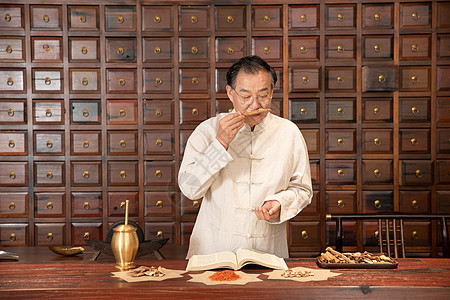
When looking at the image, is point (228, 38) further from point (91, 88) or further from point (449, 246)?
point (449, 246)

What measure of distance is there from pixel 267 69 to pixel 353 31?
2.24 m

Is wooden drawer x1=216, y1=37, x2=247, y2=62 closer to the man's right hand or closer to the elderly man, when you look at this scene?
the elderly man

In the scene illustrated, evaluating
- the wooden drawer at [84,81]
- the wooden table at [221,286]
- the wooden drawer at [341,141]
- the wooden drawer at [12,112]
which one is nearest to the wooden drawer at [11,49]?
the wooden drawer at [12,112]

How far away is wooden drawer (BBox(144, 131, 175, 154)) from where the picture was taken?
170 inches

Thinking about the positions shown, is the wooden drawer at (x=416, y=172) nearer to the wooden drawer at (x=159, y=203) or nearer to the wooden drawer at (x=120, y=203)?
the wooden drawer at (x=159, y=203)

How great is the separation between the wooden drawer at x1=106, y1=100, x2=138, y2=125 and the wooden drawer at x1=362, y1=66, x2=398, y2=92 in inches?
82.4

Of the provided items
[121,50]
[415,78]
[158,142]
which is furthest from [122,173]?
[415,78]

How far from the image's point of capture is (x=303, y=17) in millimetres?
4270

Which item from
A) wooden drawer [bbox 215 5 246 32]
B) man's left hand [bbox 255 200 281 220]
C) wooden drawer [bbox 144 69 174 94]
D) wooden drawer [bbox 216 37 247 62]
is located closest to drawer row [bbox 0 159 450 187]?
wooden drawer [bbox 144 69 174 94]

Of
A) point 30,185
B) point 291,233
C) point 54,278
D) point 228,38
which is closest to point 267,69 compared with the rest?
point 54,278

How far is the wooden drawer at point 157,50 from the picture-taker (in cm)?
428

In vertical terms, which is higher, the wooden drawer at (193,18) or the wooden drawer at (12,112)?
the wooden drawer at (193,18)

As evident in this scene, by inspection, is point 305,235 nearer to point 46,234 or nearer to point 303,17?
point 303,17

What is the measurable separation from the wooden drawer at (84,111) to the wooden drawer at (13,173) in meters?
0.62
